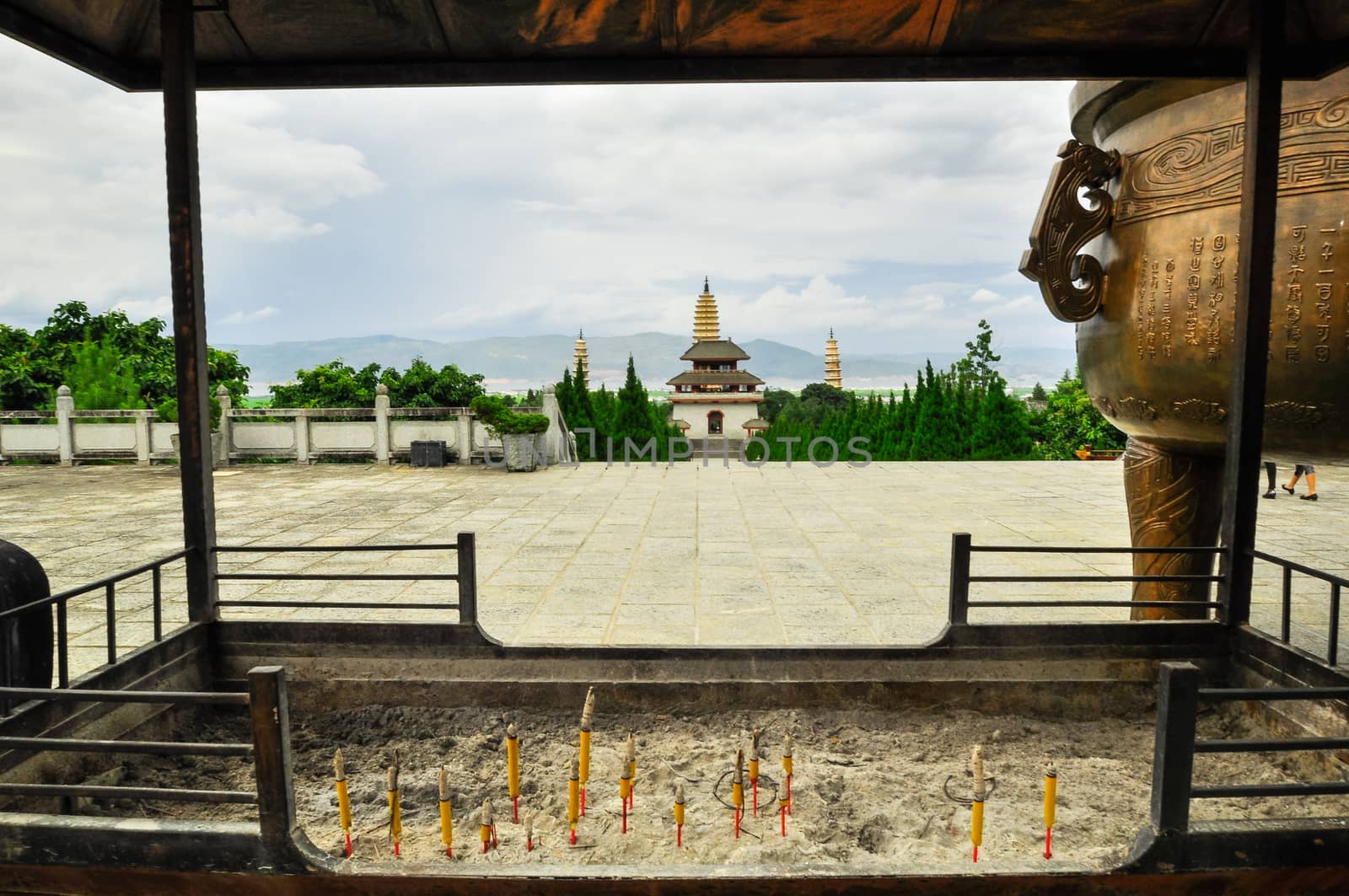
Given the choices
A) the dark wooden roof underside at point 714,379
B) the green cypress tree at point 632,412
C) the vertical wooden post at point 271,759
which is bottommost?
the vertical wooden post at point 271,759

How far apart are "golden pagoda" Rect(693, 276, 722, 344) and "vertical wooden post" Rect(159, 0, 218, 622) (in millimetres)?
44555

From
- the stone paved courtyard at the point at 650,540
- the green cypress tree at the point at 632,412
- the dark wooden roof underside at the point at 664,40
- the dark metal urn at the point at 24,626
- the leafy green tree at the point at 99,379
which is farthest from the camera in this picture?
the green cypress tree at the point at 632,412

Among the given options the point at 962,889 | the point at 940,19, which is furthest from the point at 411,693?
the point at 940,19

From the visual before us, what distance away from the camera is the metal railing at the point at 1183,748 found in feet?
7.03

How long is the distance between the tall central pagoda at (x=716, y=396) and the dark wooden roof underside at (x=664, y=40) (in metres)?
41.7

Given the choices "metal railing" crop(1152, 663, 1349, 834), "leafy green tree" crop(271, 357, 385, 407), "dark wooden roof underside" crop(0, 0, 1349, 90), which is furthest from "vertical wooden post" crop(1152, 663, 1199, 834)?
"leafy green tree" crop(271, 357, 385, 407)

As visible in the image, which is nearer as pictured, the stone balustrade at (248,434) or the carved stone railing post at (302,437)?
the stone balustrade at (248,434)

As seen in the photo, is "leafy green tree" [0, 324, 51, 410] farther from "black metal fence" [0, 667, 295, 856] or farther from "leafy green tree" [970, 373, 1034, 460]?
"black metal fence" [0, 667, 295, 856]

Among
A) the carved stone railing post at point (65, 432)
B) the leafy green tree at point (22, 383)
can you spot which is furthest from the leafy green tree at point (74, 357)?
the carved stone railing post at point (65, 432)

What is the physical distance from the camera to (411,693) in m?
3.71

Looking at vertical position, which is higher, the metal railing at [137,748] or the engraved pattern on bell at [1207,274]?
the engraved pattern on bell at [1207,274]

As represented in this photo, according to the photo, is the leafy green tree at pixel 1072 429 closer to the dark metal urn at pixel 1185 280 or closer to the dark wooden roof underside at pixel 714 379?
the dark wooden roof underside at pixel 714 379

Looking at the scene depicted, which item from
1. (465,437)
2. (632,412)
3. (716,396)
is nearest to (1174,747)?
(465,437)

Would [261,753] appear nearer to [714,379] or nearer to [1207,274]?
[1207,274]
